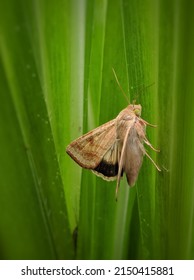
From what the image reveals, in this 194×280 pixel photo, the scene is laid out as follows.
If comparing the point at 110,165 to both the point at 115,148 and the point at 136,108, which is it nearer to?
the point at 115,148

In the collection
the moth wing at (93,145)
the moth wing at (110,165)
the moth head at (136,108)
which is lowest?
the moth wing at (110,165)

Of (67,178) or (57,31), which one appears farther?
(67,178)

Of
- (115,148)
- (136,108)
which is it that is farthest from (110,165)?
(136,108)

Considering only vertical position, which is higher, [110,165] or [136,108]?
[136,108]

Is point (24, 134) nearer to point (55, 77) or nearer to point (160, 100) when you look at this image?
point (55, 77)

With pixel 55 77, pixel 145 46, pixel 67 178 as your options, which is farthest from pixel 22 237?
pixel 145 46
